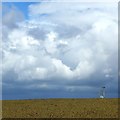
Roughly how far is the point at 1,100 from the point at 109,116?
2099 cm

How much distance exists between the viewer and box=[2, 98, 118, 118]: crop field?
44344mm

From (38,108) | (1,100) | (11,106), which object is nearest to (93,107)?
(38,108)

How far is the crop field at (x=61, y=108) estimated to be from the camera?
1746 inches

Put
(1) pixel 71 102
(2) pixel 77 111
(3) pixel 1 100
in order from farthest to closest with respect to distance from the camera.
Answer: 1. (3) pixel 1 100
2. (1) pixel 71 102
3. (2) pixel 77 111

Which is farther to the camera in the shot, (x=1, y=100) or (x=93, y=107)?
(x=1, y=100)

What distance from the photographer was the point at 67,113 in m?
45.1

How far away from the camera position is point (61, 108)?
4831cm

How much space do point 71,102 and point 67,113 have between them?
8.25m

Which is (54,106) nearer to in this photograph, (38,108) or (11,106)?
(38,108)

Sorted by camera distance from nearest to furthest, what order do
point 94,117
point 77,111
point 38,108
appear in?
point 94,117
point 77,111
point 38,108

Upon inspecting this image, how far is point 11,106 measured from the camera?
52094 millimetres

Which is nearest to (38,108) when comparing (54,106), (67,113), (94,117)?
(54,106)

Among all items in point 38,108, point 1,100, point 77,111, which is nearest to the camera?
point 77,111

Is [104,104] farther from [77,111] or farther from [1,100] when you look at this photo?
[1,100]
